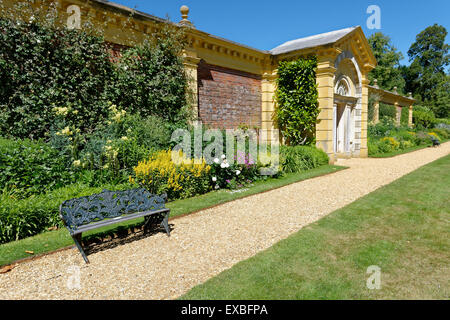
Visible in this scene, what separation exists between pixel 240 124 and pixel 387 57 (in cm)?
3776

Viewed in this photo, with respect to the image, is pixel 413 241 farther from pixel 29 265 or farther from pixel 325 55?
pixel 325 55

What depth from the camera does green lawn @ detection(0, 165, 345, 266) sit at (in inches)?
154

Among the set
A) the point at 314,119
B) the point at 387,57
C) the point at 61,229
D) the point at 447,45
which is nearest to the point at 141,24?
the point at 61,229

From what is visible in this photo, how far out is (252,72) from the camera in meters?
12.8

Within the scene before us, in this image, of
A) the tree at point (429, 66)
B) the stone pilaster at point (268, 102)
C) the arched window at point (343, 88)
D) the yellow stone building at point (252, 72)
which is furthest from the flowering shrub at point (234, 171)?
the tree at point (429, 66)

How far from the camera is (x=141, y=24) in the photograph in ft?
29.2

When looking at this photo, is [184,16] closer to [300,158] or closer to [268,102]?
[268,102]

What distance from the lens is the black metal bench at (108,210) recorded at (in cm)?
377

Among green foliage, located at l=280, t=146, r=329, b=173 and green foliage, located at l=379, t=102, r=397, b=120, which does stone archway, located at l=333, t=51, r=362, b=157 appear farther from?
green foliage, located at l=379, t=102, r=397, b=120

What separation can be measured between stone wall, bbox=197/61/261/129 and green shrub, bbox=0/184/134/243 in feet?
21.8

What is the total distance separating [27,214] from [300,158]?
8665 mm

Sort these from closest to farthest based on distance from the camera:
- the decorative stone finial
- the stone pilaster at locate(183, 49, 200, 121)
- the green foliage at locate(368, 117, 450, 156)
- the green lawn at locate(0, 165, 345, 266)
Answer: the green lawn at locate(0, 165, 345, 266) < the decorative stone finial < the stone pilaster at locate(183, 49, 200, 121) < the green foliage at locate(368, 117, 450, 156)

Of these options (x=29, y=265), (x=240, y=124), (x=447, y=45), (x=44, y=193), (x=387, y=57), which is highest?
(x=447, y=45)

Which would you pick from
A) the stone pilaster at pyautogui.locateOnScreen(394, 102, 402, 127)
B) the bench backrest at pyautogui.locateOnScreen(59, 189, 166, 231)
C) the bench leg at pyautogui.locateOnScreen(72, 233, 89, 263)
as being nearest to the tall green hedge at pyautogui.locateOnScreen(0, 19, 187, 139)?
the bench backrest at pyautogui.locateOnScreen(59, 189, 166, 231)
